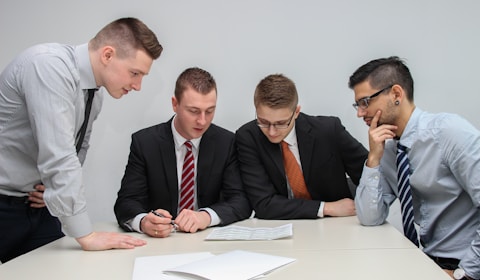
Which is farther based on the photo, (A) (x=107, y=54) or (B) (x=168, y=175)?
(B) (x=168, y=175)

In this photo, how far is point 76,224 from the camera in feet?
5.33

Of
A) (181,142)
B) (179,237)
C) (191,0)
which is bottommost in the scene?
(179,237)

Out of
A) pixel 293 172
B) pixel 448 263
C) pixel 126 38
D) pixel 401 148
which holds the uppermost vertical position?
pixel 126 38

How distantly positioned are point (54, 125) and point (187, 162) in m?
0.90

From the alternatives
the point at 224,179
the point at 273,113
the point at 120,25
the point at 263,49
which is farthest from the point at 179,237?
the point at 263,49

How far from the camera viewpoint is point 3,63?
3.11 metres

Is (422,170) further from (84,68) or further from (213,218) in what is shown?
(84,68)

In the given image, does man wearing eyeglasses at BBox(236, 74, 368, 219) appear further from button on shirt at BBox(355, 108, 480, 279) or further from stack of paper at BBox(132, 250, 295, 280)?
stack of paper at BBox(132, 250, 295, 280)

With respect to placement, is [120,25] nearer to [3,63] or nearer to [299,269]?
[299,269]

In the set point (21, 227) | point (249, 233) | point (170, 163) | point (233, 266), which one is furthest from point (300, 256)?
point (21, 227)

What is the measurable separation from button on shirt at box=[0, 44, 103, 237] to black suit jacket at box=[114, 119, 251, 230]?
0.59 m

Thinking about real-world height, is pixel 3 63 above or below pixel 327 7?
below

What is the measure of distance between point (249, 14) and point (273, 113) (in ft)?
3.38

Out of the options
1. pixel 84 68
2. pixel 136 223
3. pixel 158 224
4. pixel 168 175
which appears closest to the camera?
pixel 84 68
